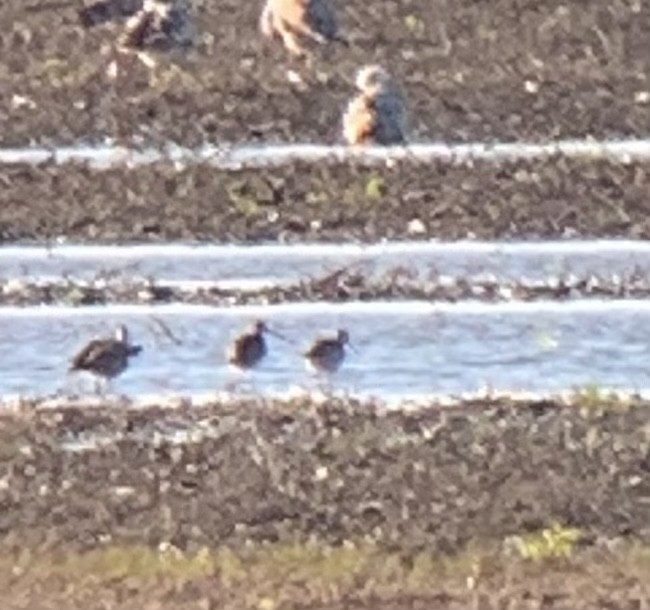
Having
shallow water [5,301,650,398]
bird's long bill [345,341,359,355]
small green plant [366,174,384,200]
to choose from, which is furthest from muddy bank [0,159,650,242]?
bird's long bill [345,341,359,355]

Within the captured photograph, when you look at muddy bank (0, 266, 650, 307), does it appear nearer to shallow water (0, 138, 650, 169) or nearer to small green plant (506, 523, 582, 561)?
shallow water (0, 138, 650, 169)

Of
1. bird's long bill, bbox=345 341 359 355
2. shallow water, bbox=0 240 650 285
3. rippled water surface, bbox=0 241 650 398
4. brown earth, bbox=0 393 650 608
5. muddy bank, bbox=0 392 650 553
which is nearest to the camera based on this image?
brown earth, bbox=0 393 650 608

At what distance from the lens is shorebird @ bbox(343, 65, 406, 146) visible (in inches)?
713

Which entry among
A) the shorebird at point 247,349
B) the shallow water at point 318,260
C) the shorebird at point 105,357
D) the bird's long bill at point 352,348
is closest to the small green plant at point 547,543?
the shorebird at point 105,357

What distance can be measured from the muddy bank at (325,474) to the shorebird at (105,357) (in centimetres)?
82

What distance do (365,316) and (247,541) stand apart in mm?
4481

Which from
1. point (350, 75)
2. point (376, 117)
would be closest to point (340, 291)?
point (376, 117)

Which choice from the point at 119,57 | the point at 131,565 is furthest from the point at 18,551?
the point at 119,57

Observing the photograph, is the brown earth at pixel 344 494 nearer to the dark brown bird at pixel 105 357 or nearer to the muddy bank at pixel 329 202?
the dark brown bird at pixel 105 357

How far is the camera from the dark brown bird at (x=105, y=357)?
12.6m

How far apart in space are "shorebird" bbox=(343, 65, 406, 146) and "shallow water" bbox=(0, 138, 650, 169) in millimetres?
106

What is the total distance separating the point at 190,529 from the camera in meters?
10.0

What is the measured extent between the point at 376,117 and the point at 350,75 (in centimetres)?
218

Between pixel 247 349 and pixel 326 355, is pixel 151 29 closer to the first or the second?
pixel 247 349
